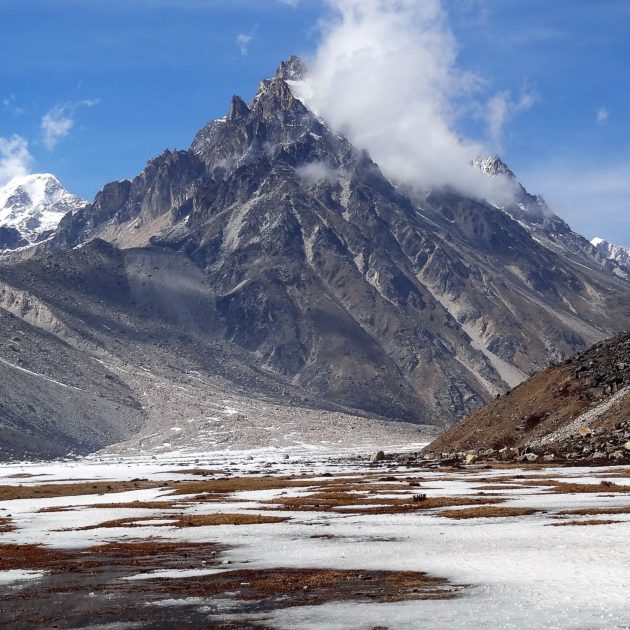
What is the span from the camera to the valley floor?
28.0 metres

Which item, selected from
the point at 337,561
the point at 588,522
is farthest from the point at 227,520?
the point at 588,522

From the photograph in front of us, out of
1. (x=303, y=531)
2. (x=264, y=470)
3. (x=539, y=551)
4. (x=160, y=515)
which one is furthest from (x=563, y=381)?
(x=539, y=551)

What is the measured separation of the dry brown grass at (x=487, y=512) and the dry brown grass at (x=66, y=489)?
2398 inches

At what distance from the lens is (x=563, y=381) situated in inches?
4975

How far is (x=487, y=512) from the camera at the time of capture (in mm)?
55875

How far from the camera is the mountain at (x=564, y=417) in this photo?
354 ft

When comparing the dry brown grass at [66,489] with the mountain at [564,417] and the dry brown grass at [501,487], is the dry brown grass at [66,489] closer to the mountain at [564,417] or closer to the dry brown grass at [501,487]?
the mountain at [564,417]

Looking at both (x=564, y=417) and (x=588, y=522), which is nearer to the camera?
(x=588, y=522)

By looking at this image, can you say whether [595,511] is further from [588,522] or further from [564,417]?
[564,417]

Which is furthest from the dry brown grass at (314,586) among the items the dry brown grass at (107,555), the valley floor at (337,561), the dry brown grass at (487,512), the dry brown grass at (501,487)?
the dry brown grass at (501,487)

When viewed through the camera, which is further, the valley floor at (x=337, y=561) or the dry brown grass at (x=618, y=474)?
the dry brown grass at (x=618, y=474)

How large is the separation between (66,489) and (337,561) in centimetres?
8535

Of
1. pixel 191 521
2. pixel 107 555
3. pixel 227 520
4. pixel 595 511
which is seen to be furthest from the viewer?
pixel 191 521

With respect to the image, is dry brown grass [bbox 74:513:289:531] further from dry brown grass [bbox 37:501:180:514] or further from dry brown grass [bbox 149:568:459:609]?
dry brown grass [bbox 149:568:459:609]
